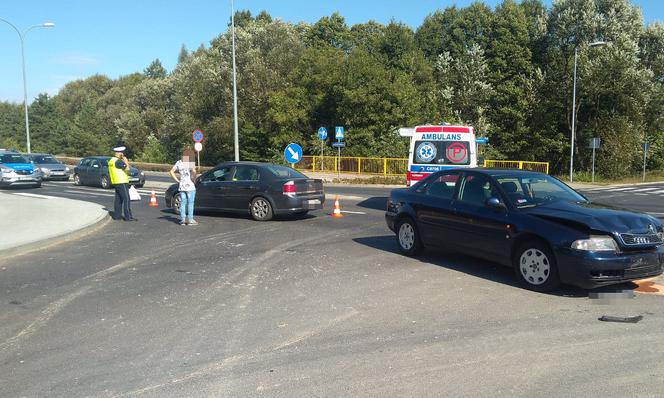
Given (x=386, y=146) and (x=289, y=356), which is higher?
(x=386, y=146)

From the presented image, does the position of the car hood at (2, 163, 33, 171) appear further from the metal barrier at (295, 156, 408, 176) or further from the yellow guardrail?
the metal barrier at (295, 156, 408, 176)

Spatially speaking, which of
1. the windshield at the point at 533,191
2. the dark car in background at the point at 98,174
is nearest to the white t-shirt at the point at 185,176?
the windshield at the point at 533,191

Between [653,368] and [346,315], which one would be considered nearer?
[653,368]

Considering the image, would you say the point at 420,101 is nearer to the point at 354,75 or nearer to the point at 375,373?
the point at 354,75

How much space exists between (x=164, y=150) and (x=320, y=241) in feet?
171

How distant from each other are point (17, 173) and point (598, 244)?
85.0ft

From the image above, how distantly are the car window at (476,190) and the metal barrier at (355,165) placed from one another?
26597 mm

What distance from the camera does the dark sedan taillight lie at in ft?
45.5

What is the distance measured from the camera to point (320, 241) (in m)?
11.2

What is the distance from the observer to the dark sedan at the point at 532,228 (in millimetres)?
6586

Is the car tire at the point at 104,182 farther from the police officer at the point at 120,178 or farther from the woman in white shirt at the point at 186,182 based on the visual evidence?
the woman in white shirt at the point at 186,182

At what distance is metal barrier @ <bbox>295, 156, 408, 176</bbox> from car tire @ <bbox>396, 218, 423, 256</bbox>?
25441 mm

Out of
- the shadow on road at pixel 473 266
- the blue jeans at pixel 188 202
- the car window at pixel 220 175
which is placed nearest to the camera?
the shadow on road at pixel 473 266

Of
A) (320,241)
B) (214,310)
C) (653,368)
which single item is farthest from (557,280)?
(320,241)
